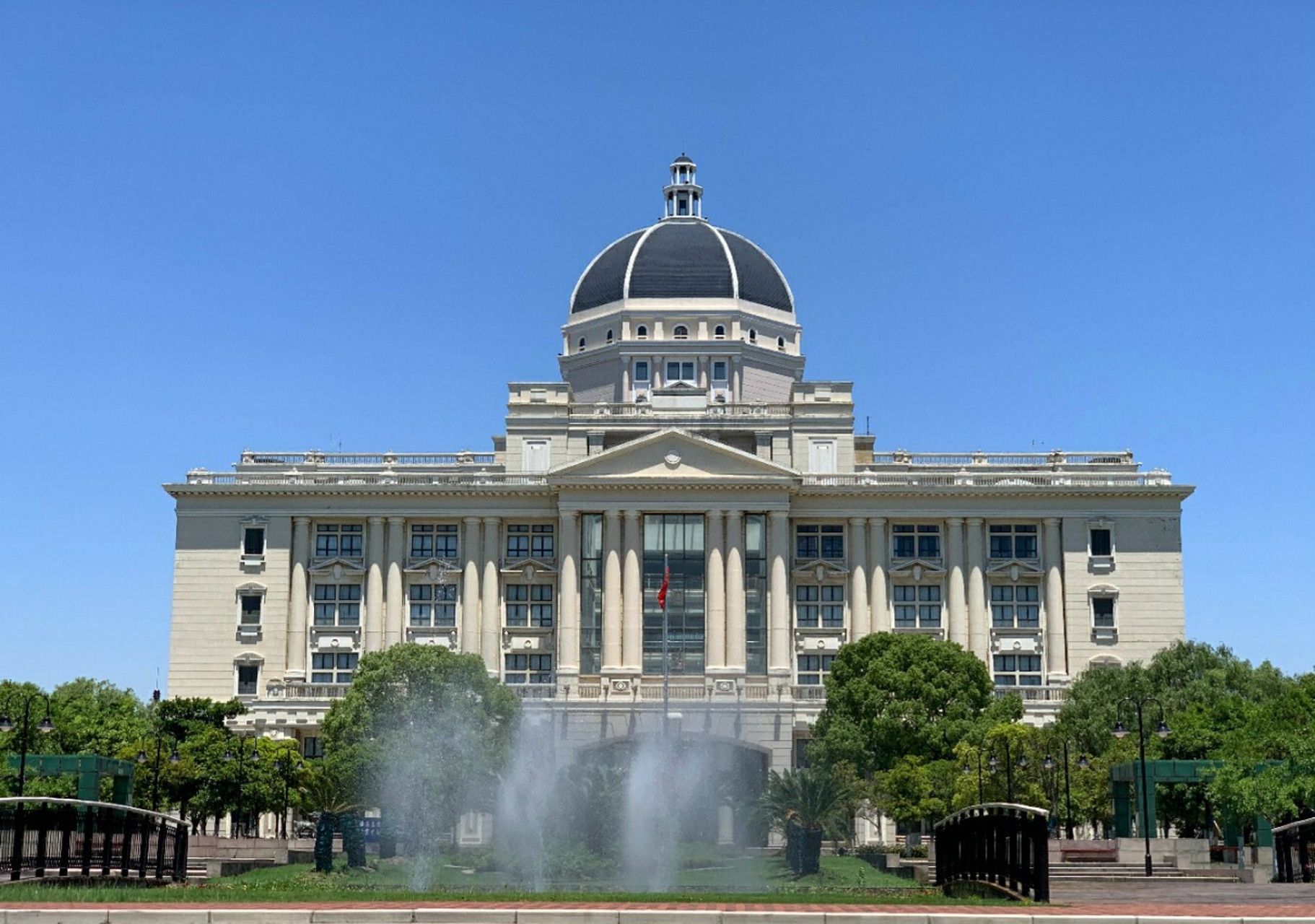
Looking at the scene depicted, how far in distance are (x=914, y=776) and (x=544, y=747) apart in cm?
2191

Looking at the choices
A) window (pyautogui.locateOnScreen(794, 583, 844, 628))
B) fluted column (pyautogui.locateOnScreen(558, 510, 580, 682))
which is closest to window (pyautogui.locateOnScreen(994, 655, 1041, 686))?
window (pyautogui.locateOnScreen(794, 583, 844, 628))

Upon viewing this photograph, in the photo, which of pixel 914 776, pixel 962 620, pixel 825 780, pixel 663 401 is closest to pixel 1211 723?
pixel 914 776

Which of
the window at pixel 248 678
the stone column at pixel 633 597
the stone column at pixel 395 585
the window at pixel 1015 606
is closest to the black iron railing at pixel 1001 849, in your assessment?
the stone column at pixel 633 597

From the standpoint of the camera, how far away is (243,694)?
107125mm

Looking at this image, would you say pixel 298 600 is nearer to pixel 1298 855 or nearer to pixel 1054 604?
pixel 1054 604

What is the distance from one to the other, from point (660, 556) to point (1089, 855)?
47.7 metres

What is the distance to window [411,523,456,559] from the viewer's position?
110 m

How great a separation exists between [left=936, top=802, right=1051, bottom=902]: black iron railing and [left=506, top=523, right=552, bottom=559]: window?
66.3 meters

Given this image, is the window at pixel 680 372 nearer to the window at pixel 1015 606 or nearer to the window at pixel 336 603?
the window at pixel 1015 606

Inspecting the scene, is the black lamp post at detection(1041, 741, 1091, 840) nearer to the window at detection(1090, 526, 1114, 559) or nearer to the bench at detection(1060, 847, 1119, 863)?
the bench at detection(1060, 847, 1119, 863)

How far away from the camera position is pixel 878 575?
108562 millimetres

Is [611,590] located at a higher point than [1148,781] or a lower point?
higher

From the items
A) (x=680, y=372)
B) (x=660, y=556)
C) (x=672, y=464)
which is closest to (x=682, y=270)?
(x=680, y=372)

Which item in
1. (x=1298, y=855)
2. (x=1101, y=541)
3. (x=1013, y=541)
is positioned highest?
(x=1013, y=541)
